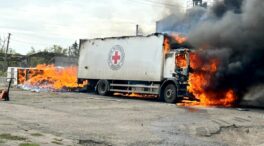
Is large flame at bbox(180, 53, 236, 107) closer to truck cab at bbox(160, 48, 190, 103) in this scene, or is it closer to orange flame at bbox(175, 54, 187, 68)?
truck cab at bbox(160, 48, 190, 103)

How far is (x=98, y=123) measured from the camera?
35.5 ft

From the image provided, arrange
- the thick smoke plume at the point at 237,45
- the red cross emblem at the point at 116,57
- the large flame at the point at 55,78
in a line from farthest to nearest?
the large flame at the point at 55,78 → the red cross emblem at the point at 116,57 → the thick smoke plume at the point at 237,45

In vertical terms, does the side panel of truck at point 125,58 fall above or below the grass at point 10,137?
above

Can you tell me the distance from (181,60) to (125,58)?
436cm

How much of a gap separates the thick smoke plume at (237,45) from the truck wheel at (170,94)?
1734 millimetres

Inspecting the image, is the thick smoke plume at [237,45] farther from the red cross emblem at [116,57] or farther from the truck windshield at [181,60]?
the red cross emblem at [116,57]

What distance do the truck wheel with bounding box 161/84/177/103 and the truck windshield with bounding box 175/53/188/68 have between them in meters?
1.02

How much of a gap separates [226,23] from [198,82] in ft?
9.57

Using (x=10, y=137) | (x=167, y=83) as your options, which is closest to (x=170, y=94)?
(x=167, y=83)

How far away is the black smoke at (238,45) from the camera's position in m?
17.6

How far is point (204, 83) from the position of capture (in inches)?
723

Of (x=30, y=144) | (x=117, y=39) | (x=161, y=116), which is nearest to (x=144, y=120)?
(x=161, y=116)

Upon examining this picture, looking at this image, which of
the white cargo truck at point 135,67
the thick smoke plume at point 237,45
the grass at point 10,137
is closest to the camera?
the grass at point 10,137

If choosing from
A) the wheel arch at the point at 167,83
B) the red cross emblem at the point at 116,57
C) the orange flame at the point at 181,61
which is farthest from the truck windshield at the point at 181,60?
the red cross emblem at the point at 116,57
